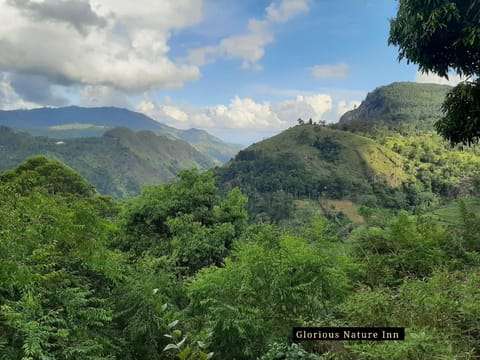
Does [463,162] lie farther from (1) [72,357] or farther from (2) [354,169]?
(1) [72,357]

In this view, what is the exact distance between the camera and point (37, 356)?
290 centimetres

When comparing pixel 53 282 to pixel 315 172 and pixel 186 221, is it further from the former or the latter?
pixel 315 172

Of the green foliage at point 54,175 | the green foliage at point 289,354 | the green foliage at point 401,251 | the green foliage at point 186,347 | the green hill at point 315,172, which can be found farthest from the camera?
the green hill at point 315,172

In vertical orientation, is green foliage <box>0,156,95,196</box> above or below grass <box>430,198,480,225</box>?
above

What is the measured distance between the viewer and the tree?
571cm

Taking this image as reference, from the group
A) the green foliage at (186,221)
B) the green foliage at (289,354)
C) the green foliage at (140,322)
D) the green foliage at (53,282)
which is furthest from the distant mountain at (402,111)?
the green foliage at (289,354)

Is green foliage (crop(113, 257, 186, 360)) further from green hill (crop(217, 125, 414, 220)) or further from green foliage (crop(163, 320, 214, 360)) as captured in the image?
green hill (crop(217, 125, 414, 220))

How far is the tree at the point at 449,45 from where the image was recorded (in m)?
5.71

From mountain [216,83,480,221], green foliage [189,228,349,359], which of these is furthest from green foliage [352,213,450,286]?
mountain [216,83,480,221]

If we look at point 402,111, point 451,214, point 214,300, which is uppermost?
point 402,111

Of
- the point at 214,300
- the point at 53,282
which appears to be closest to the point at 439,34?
the point at 214,300

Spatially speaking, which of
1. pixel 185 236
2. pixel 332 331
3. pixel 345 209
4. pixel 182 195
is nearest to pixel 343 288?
pixel 332 331

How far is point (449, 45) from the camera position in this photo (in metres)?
6.60

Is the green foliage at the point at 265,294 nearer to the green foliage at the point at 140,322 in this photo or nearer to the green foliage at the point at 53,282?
the green foliage at the point at 140,322
